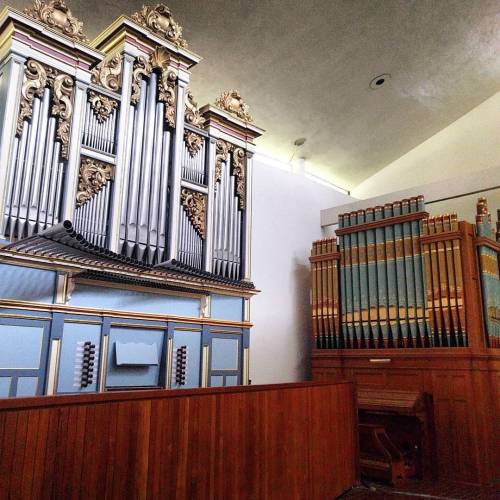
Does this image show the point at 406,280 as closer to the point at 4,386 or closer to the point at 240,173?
the point at 240,173

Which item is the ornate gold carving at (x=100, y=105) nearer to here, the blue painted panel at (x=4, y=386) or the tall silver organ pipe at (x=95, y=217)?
the tall silver organ pipe at (x=95, y=217)

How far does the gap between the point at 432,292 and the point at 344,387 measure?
77.4 inches

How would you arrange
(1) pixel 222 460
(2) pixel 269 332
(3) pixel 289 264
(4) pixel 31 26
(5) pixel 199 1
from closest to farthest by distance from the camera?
1. (1) pixel 222 460
2. (4) pixel 31 26
3. (5) pixel 199 1
4. (2) pixel 269 332
5. (3) pixel 289 264

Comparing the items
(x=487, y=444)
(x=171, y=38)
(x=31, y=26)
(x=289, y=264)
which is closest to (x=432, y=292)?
(x=487, y=444)

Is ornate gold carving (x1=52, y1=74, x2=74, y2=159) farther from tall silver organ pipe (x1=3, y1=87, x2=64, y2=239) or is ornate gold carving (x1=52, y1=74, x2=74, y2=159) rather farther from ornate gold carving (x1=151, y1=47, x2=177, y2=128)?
ornate gold carving (x1=151, y1=47, x2=177, y2=128)

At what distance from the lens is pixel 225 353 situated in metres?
5.58

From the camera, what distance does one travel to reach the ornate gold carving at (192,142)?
566cm

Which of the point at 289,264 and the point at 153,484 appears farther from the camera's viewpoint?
the point at 289,264

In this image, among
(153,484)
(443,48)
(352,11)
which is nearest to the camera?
(153,484)

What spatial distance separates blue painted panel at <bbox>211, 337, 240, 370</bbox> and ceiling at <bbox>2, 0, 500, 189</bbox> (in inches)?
115

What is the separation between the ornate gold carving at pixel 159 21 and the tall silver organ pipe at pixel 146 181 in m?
0.42

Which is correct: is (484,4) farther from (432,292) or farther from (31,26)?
(31,26)

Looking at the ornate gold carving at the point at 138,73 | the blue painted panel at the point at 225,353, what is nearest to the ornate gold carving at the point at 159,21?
the ornate gold carving at the point at 138,73

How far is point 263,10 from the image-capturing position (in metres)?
5.23
